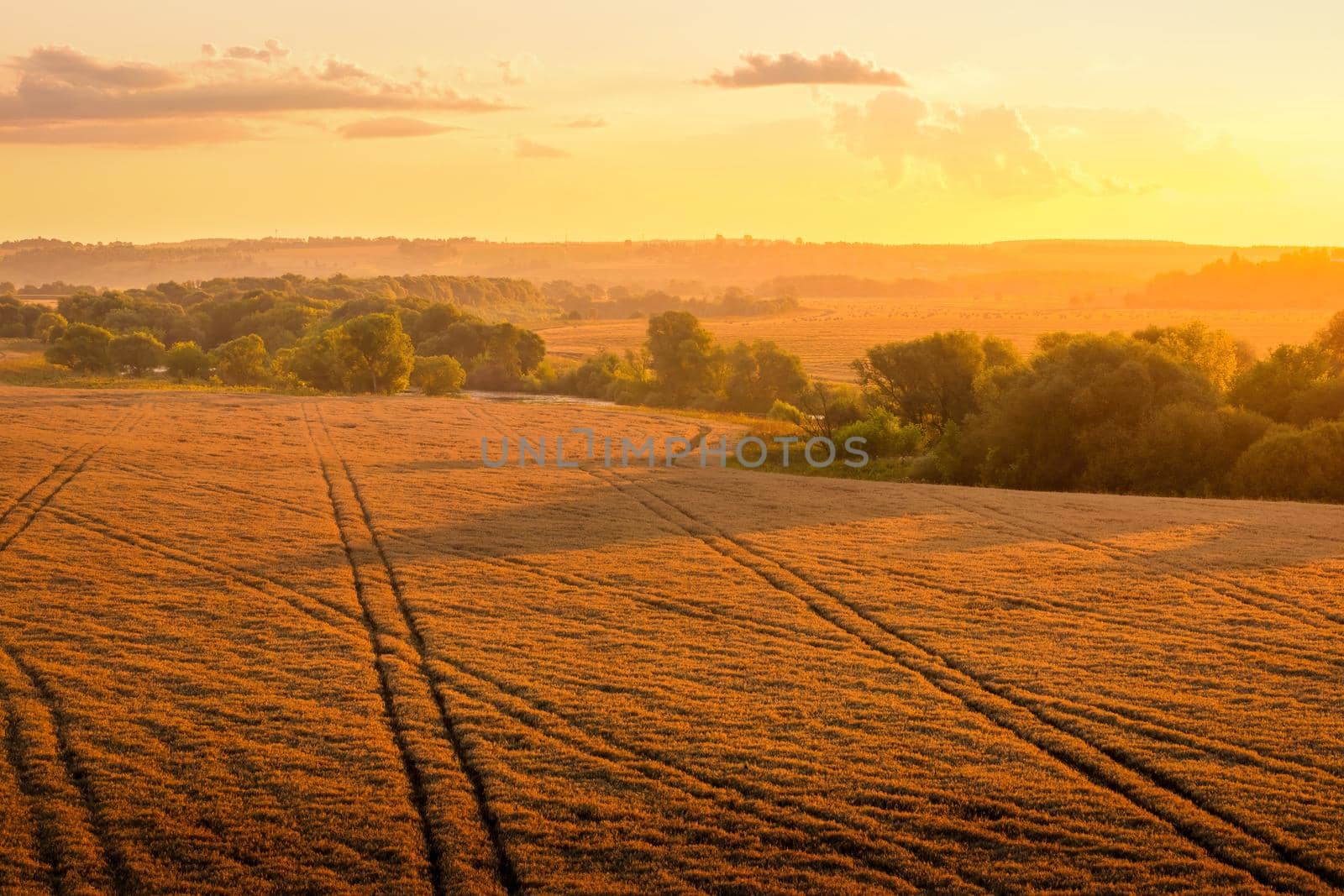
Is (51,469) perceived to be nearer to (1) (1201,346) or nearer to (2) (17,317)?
(1) (1201,346)

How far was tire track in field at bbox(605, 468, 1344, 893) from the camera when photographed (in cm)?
974

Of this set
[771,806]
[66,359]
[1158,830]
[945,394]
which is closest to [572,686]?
[771,806]

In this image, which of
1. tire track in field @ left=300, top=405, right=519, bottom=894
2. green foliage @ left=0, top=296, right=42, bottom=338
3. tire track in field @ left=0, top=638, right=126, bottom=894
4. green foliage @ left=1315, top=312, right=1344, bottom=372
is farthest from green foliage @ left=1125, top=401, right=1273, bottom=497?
green foliage @ left=0, top=296, right=42, bottom=338

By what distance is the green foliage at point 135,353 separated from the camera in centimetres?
8300

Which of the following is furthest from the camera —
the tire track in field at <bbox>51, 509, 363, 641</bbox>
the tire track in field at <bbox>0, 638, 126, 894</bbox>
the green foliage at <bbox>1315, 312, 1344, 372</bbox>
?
the green foliage at <bbox>1315, 312, 1344, 372</bbox>

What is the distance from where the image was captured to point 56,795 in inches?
427

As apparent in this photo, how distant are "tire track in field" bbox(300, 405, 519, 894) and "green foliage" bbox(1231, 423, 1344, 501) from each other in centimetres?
2725

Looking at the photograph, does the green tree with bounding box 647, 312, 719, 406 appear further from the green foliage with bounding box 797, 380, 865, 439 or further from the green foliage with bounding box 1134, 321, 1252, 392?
the green foliage with bounding box 1134, 321, 1252, 392

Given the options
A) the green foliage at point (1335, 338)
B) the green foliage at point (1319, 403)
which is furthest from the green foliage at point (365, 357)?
the green foliage at point (1335, 338)

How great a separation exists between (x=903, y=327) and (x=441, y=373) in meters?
78.8

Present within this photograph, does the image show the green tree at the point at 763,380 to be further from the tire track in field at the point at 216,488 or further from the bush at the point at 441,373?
the tire track in field at the point at 216,488

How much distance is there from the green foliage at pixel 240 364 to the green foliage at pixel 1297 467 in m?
67.6

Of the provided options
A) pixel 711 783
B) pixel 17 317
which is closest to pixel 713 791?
pixel 711 783

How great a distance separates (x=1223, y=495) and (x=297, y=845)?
33.0 meters
